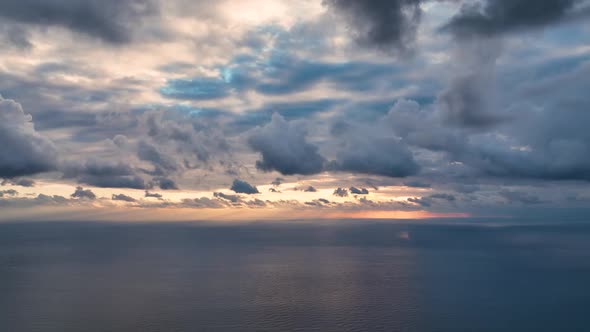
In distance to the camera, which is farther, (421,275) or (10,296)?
(421,275)

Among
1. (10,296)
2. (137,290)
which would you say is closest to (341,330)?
(137,290)

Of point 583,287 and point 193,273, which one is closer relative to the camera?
point 583,287

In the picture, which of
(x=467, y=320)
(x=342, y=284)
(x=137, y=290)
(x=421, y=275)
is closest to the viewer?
(x=467, y=320)

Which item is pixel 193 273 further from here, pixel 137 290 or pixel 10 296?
pixel 10 296

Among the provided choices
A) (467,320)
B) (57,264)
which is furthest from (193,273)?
(467,320)

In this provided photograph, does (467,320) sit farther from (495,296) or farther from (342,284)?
(342,284)

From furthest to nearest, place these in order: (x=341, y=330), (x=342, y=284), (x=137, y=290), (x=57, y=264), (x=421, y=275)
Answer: (x=57, y=264), (x=421, y=275), (x=342, y=284), (x=137, y=290), (x=341, y=330)

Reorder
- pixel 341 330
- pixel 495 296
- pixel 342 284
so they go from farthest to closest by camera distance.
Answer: pixel 342 284, pixel 495 296, pixel 341 330

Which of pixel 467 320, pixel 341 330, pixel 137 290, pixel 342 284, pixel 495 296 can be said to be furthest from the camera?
pixel 342 284
